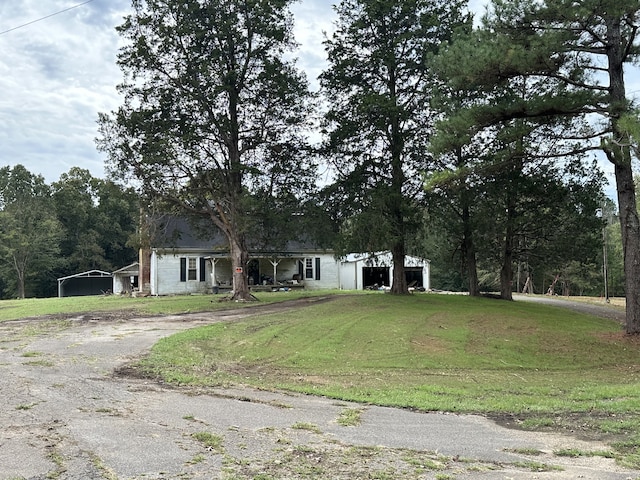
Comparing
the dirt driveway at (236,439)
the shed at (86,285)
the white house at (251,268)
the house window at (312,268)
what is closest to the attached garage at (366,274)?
the white house at (251,268)

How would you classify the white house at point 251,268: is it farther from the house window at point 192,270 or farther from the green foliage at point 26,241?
the green foliage at point 26,241

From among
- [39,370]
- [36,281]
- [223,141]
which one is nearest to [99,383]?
[39,370]

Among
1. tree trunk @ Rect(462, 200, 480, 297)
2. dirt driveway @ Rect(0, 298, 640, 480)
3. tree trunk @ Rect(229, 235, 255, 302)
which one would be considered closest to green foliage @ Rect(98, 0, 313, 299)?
tree trunk @ Rect(229, 235, 255, 302)

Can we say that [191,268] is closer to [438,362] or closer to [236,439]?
[438,362]

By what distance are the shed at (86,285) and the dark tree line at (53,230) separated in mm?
3931

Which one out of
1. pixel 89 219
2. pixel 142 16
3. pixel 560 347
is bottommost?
pixel 560 347

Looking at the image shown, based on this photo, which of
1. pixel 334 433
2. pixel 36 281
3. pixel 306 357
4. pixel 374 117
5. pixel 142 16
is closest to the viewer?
pixel 334 433

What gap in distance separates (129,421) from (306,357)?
6280 millimetres

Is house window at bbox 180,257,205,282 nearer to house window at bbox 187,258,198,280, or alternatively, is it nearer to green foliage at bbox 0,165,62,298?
house window at bbox 187,258,198,280

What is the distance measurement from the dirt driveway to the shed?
151 ft

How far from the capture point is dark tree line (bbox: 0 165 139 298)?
5319cm

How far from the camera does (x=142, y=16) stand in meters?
23.7

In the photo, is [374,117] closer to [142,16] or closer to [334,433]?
[142,16]

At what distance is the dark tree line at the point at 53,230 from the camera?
53188 millimetres
